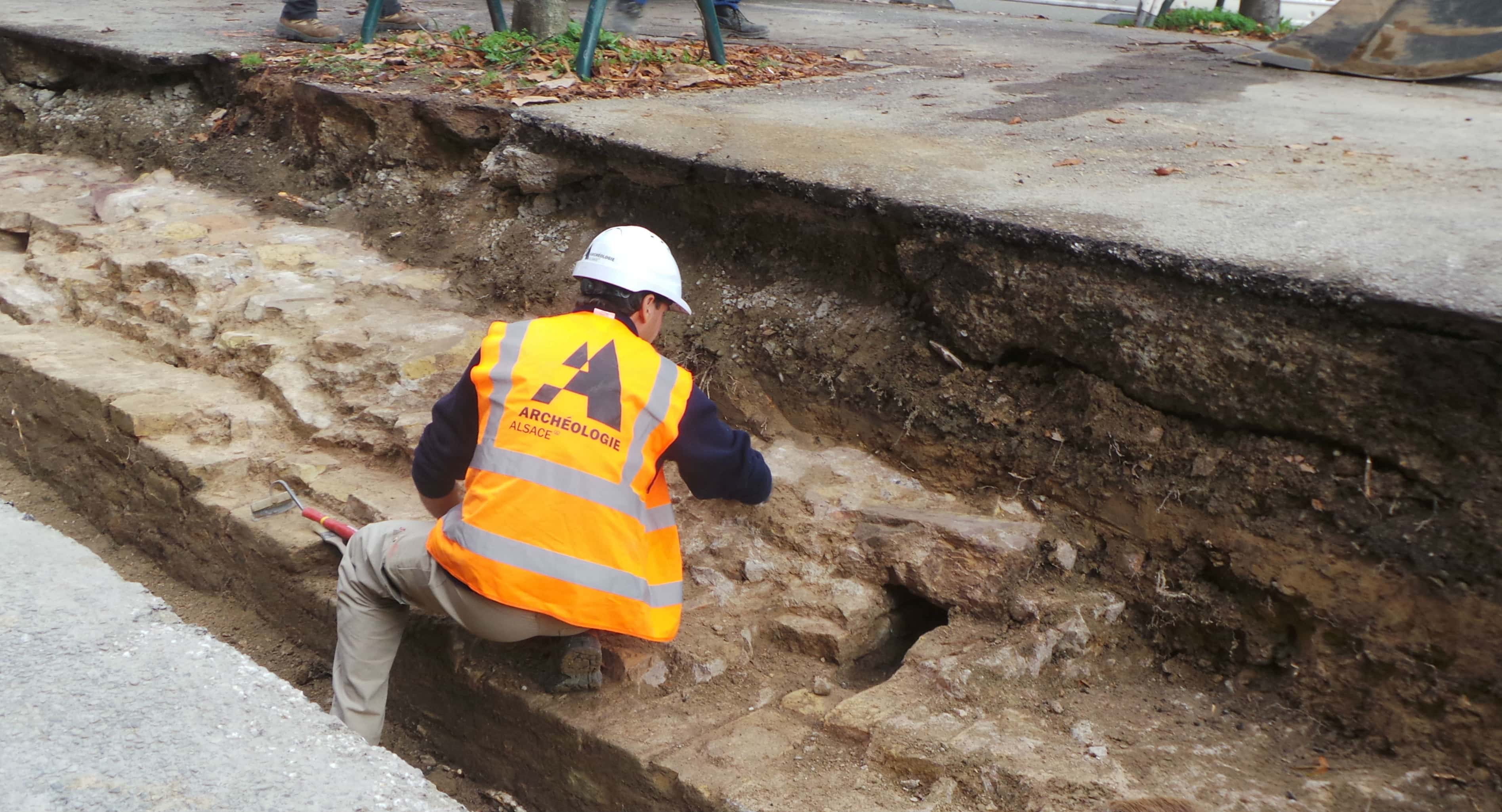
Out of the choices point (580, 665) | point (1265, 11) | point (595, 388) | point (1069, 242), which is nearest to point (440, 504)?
point (580, 665)

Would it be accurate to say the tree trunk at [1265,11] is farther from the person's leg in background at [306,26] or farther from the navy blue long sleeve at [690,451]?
the navy blue long sleeve at [690,451]

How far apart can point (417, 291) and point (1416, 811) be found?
12.4 feet

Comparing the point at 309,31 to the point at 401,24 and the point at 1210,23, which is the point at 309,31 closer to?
the point at 401,24

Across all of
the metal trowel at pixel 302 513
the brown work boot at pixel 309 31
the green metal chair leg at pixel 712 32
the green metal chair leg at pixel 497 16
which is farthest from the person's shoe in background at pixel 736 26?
the metal trowel at pixel 302 513

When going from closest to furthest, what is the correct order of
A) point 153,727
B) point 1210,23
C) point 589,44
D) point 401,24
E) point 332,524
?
point 153,727 → point 332,524 → point 589,44 → point 401,24 → point 1210,23

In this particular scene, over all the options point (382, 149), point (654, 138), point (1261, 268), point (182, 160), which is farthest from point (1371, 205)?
point (182, 160)

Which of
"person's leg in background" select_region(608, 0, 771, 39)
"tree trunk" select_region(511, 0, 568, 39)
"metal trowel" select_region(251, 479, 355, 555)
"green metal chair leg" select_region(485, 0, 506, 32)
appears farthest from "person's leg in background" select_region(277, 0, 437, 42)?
"metal trowel" select_region(251, 479, 355, 555)

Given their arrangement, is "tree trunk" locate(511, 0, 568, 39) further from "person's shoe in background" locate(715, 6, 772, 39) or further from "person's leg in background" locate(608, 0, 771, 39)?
"person's shoe in background" locate(715, 6, 772, 39)

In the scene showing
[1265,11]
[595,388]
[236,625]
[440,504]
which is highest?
[1265,11]

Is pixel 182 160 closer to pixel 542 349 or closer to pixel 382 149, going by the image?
pixel 382 149

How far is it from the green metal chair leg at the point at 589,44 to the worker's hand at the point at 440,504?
2.65m

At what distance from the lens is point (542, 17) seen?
578 cm

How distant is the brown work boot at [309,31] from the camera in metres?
5.82

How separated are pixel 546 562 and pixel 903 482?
1.23m
